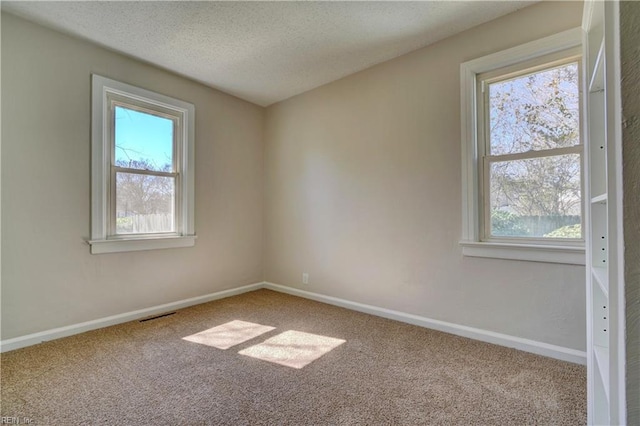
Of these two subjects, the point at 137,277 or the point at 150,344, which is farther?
the point at 137,277

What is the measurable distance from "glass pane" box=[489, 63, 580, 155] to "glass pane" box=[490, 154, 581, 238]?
136 millimetres

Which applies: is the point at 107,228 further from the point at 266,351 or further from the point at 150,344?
the point at 266,351

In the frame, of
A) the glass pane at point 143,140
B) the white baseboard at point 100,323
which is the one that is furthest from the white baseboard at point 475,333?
the glass pane at point 143,140

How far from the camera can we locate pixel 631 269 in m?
0.66

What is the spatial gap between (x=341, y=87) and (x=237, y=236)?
2235 mm

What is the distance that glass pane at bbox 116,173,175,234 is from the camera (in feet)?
9.72

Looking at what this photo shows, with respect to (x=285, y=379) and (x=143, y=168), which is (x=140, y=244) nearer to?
(x=143, y=168)

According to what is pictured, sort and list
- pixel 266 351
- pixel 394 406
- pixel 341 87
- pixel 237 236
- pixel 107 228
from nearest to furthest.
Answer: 1. pixel 394 406
2. pixel 266 351
3. pixel 107 228
4. pixel 341 87
5. pixel 237 236

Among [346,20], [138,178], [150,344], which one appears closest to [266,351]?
[150,344]

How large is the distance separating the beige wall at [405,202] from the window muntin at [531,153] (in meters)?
0.23

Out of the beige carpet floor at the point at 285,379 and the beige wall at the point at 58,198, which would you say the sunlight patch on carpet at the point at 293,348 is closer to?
the beige carpet floor at the point at 285,379

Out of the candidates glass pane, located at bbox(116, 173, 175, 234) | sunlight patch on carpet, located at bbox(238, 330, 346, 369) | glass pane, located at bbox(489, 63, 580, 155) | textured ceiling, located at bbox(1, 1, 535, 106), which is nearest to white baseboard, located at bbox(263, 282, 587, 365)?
sunlight patch on carpet, located at bbox(238, 330, 346, 369)

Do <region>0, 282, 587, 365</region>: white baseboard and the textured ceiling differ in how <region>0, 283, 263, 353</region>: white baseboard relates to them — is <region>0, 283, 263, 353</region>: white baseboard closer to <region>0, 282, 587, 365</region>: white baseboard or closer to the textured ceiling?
<region>0, 282, 587, 365</region>: white baseboard

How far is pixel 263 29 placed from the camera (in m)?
2.52
